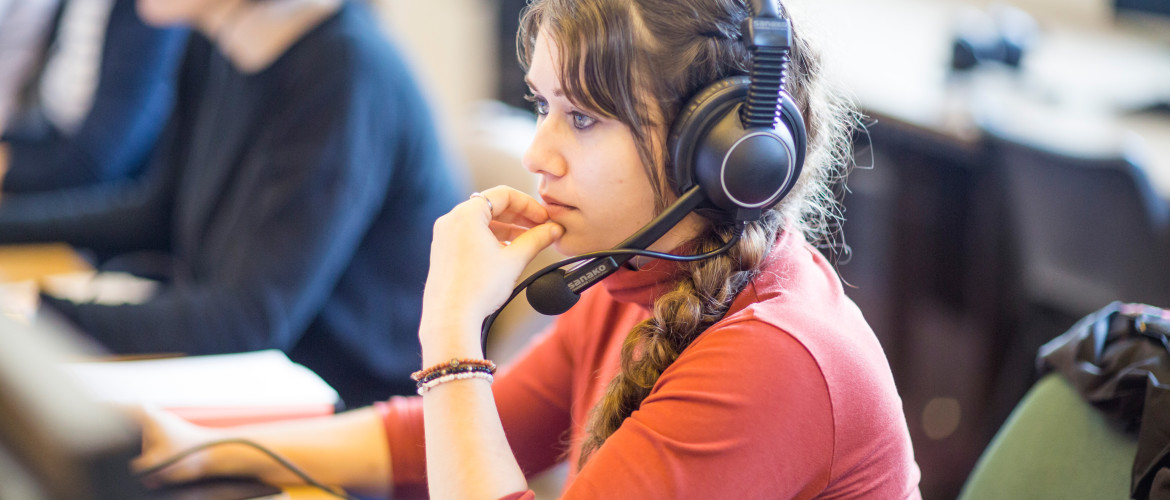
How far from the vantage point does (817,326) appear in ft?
2.24

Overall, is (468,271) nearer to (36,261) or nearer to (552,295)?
(552,295)

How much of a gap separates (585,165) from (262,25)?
85 centimetres

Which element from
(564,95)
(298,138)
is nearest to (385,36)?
(298,138)

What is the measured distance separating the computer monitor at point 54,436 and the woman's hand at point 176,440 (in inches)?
12.0

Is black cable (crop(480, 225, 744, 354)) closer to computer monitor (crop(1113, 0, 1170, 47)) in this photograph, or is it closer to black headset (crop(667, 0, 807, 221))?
black headset (crop(667, 0, 807, 221))

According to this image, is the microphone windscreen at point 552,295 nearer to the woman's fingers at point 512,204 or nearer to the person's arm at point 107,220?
the woman's fingers at point 512,204

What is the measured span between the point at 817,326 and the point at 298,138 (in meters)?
0.87

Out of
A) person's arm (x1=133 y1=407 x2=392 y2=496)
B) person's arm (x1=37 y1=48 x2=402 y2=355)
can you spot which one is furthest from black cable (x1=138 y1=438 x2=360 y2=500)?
person's arm (x1=37 y1=48 x2=402 y2=355)

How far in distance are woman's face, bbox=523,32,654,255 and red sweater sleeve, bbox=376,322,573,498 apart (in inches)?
9.3

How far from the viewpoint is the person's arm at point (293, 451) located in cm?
83

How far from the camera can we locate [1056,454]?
2.50ft

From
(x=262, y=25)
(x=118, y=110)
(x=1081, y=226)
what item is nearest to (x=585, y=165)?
(x=262, y=25)

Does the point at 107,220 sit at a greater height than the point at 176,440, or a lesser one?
greater

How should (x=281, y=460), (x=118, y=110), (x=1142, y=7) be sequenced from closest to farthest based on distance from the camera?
(x=281, y=460), (x=118, y=110), (x=1142, y=7)
